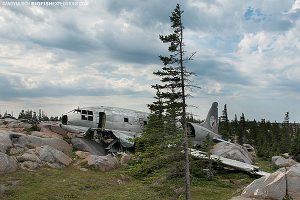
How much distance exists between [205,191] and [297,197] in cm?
885

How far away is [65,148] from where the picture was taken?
42.8 meters

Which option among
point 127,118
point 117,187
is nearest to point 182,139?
point 117,187

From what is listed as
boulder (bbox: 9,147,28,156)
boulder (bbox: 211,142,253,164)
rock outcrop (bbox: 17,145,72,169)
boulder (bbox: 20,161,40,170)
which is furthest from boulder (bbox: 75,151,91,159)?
boulder (bbox: 211,142,253,164)

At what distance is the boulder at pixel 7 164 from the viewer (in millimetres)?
31939

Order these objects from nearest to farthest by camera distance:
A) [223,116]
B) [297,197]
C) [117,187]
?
[297,197] → [117,187] → [223,116]

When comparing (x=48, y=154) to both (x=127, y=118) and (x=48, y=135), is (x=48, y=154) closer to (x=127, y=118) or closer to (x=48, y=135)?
(x=48, y=135)

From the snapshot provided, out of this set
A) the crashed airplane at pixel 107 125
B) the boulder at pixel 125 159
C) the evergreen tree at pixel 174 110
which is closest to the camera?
the evergreen tree at pixel 174 110

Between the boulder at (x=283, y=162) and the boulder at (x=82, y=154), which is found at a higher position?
the boulder at (x=82, y=154)

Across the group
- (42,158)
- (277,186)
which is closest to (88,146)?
(42,158)

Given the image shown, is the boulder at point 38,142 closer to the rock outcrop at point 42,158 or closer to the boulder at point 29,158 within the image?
the rock outcrop at point 42,158

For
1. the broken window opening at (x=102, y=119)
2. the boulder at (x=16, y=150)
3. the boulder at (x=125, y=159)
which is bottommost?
the boulder at (x=125, y=159)

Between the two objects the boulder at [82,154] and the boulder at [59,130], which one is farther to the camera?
the boulder at [59,130]

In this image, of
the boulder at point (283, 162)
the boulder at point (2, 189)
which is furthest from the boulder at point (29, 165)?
the boulder at point (283, 162)

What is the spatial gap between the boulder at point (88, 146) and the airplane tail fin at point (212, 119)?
21483 millimetres
